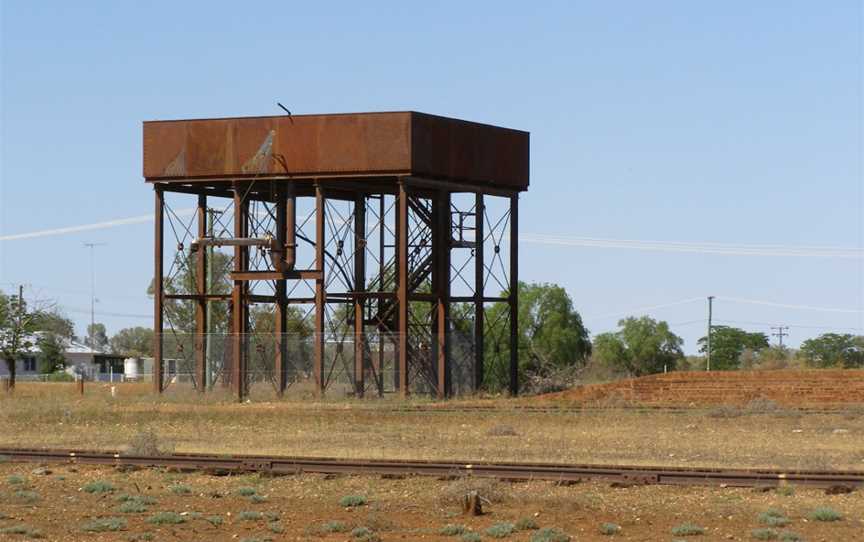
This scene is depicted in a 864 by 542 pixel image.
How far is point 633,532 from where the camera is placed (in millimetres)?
19328

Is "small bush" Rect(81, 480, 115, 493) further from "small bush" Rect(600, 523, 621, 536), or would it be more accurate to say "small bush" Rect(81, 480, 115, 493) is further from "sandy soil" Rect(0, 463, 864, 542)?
"small bush" Rect(600, 523, 621, 536)

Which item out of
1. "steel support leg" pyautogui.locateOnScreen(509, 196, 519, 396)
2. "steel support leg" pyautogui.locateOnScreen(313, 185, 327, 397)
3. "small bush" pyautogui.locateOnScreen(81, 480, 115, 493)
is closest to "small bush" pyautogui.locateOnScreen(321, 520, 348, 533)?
"small bush" pyautogui.locateOnScreen(81, 480, 115, 493)

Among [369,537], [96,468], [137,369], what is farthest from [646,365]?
[369,537]

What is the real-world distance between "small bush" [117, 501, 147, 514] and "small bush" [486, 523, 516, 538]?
5062 millimetres

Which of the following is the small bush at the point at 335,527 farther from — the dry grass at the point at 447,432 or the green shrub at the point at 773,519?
the dry grass at the point at 447,432

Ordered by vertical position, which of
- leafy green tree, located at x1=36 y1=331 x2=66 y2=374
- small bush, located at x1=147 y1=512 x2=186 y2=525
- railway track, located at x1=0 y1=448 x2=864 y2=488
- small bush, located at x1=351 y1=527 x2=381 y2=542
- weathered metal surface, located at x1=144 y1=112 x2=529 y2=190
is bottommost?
small bush, located at x1=351 y1=527 x2=381 y2=542

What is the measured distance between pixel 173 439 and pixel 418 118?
18.8 metres

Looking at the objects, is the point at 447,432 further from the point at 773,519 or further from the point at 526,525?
the point at 773,519

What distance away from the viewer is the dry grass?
2948 centimetres

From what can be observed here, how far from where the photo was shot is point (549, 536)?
61.0 feet

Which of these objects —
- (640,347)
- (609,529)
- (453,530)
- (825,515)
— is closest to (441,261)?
(825,515)

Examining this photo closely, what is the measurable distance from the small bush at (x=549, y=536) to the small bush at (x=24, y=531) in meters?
5.93

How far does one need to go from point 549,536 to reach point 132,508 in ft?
19.9

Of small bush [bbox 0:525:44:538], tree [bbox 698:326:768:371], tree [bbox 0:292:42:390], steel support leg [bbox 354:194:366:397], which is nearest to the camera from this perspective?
small bush [bbox 0:525:44:538]
